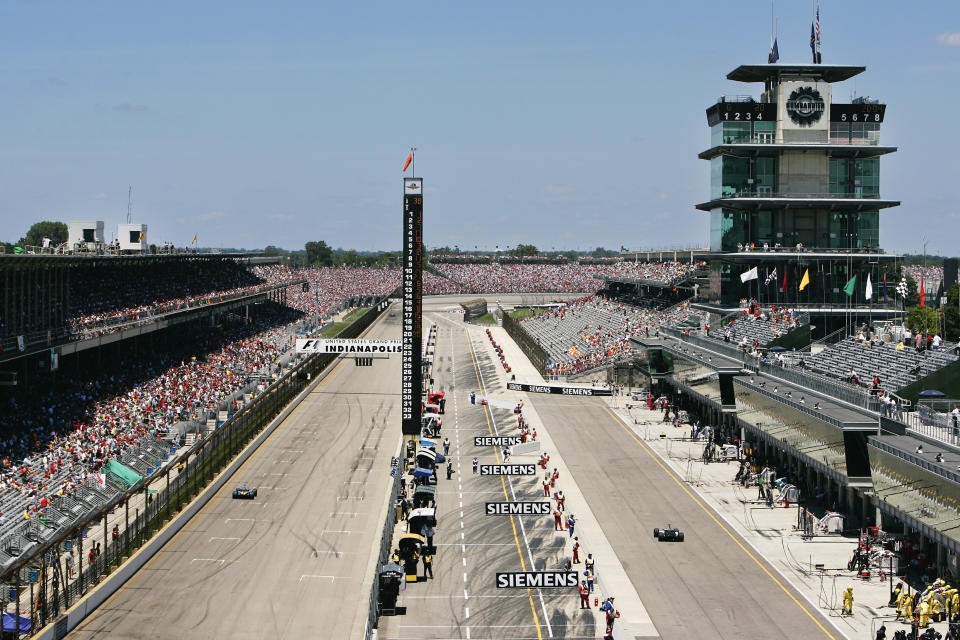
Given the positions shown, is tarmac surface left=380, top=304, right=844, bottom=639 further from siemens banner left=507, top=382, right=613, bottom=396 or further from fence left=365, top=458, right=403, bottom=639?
siemens banner left=507, top=382, right=613, bottom=396

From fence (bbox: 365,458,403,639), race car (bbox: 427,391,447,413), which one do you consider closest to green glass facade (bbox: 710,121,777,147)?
race car (bbox: 427,391,447,413)

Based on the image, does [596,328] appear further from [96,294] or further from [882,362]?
[882,362]

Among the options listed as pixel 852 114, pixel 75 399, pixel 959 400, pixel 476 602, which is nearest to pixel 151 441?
pixel 75 399

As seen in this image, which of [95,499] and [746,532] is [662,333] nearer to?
[746,532]

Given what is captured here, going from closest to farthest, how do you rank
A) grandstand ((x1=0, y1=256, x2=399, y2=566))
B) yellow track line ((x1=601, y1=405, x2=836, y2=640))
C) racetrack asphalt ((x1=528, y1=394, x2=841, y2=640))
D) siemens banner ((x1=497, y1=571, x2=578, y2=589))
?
racetrack asphalt ((x1=528, y1=394, x2=841, y2=640))
yellow track line ((x1=601, y1=405, x2=836, y2=640))
siemens banner ((x1=497, y1=571, x2=578, y2=589))
grandstand ((x1=0, y1=256, x2=399, y2=566))

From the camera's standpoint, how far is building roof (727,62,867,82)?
69.3 meters

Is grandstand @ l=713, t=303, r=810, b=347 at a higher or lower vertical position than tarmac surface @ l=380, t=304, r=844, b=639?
higher

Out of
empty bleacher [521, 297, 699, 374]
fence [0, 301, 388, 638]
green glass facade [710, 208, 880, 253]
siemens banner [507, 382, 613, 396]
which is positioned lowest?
fence [0, 301, 388, 638]

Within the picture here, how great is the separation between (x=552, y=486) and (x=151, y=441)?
18948 mm

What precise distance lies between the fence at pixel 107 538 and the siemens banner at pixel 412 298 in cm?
932

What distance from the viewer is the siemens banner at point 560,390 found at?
74000 millimetres

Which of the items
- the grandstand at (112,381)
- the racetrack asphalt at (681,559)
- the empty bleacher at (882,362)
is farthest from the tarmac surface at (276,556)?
the empty bleacher at (882,362)

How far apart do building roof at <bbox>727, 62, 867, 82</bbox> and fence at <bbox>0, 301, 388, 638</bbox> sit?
40.9m

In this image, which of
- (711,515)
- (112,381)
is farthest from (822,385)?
(112,381)
